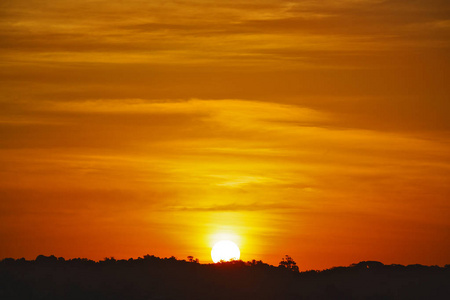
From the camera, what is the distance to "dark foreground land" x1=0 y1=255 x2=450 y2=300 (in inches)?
4513

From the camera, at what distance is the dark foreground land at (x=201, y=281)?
115m

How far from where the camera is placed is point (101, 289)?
115312 millimetres

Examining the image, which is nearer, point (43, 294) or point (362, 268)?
point (43, 294)

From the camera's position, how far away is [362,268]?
124 metres

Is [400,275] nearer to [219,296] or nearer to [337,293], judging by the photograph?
[337,293]

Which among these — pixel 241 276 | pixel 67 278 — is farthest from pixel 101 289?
pixel 241 276

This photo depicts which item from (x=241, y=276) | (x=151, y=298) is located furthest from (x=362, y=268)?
(x=151, y=298)

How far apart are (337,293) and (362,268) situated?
5031 millimetres

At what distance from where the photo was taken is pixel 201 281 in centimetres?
11831

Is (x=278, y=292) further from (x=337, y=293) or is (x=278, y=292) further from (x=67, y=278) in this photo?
(x=67, y=278)

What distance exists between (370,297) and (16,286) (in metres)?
29.0

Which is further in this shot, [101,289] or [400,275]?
[400,275]

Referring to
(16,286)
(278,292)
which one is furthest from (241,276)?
(16,286)

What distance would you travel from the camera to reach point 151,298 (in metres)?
115
